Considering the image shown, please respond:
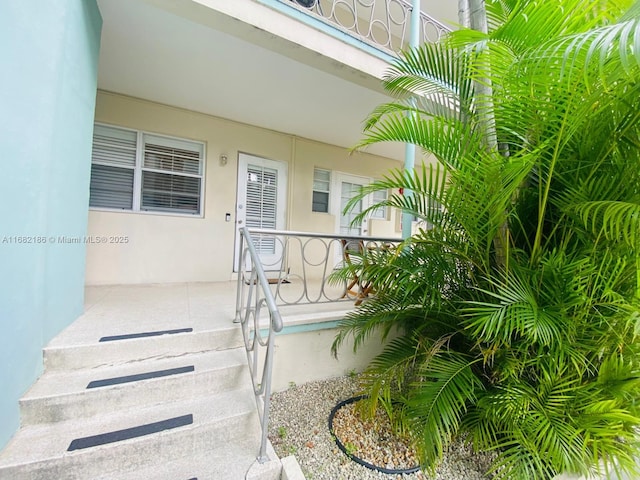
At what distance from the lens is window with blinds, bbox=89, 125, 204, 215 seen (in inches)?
139

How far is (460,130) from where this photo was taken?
5.25 feet

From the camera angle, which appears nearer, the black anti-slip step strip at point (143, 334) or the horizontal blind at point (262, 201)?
the black anti-slip step strip at point (143, 334)

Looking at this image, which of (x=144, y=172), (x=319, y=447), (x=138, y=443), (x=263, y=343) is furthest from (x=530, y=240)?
(x=144, y=172)

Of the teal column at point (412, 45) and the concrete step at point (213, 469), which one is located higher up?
the teal column at point (412, 45)

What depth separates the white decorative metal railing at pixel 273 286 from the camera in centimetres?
153

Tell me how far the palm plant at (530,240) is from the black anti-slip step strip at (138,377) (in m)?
1.33

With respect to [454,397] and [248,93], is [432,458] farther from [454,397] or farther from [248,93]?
[248,93]

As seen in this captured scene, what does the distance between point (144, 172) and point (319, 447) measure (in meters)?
3.88

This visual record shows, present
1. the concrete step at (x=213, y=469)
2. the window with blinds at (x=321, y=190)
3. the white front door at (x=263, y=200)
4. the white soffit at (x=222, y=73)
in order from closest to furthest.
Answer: the concrete step at (x=213, y=469)
the white soffit at (x=222, y=73)
the white front door at (x=263, y=200)
the window with blinds at (x=321, y=190)

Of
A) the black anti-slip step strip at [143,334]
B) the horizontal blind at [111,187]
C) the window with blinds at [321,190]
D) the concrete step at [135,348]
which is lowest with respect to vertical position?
the concrete step at [135,348]

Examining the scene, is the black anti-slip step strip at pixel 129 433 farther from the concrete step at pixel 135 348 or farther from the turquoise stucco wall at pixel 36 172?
the concrete step at pixel 135 348

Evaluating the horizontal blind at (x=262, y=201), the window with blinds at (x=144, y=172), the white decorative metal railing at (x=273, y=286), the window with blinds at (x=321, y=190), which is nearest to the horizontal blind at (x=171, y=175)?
the window with blinds at (x=144, y=172)

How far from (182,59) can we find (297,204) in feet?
8.55

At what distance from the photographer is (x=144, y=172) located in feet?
12.2
